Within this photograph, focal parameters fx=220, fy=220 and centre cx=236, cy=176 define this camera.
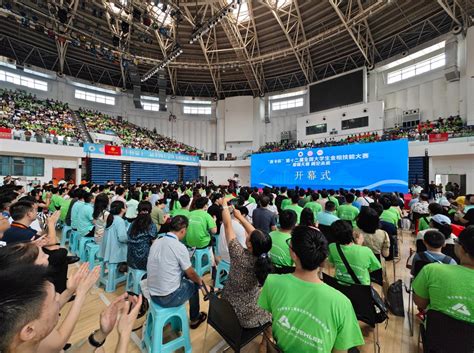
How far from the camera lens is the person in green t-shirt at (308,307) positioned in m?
1.10

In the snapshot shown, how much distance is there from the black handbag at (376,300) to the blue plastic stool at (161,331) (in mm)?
1633

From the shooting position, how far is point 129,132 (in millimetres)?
18828

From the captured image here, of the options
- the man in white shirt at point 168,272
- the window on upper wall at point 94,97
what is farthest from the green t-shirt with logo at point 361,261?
the window on upper wall at point 94,97

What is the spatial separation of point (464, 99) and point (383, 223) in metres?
14.1

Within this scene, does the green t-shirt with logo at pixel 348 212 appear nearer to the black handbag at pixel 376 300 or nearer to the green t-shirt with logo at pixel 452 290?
the black handbag at pixel 376 300

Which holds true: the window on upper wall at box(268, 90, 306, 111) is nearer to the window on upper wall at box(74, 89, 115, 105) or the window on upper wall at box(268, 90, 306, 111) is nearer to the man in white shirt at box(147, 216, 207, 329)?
the window on upper wall at box(74, 89, 115, 105)

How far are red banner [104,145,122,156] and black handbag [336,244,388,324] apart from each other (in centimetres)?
Answer: 1537

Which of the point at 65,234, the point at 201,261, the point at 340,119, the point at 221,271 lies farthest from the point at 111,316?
the point at 340,119

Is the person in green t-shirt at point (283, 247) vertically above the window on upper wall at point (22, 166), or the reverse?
the window on upper wall at point (22, 166)

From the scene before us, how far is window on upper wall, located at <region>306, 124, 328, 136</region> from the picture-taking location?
58.5 feet

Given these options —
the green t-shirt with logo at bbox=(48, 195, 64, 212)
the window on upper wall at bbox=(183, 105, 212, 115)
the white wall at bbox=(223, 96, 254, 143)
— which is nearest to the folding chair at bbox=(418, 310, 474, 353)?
the green t-shirt with logo at bbox=(48, 195, 64, 212)

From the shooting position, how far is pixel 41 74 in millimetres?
16969

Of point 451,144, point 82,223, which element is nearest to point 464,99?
point 451,144

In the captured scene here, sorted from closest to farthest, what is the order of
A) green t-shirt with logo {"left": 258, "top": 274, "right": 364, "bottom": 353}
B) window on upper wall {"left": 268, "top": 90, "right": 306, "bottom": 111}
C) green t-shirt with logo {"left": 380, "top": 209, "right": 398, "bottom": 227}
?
1. green t-shirt with logo {"left": 258, "top": 274, "right": 364, "bottom": 353}
2. green t-shirt with logo {"left": 380, "top": 209, "right": 398, "bottom": 227}
3. window on upper wall {"left": 268, "top": 90, "right": 306, "bottom": 111}
